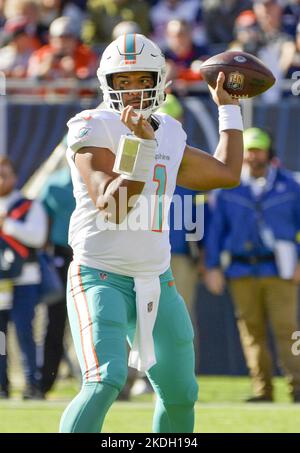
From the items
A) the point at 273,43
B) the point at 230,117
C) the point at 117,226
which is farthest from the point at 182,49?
the point at 117,226

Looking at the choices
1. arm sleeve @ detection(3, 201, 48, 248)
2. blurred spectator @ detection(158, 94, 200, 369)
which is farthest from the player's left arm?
arm sleeve @ detection(3, 201, 48, 248)

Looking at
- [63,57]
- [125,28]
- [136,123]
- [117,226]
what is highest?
[125,28]

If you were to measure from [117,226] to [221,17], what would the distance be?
247 inches

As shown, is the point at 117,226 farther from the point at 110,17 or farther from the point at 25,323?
the point at 110,17

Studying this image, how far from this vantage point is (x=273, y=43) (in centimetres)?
969

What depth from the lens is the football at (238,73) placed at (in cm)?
500

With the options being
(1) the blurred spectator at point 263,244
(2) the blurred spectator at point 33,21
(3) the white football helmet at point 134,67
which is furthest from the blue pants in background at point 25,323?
(3) the white football helmet at point 134,67

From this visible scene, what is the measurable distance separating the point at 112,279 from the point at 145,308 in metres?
0.17

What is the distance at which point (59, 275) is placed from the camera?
8320 millimetres

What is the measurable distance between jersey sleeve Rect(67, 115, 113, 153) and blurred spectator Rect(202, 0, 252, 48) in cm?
598

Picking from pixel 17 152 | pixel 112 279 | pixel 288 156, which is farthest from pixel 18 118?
pixel 112 279

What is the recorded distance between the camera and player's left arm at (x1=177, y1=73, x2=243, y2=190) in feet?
16.0

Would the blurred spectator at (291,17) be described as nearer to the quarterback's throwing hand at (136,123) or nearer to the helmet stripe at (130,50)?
the helmet stripe at (130,50)

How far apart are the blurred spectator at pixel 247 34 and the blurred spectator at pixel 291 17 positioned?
0.92 feet
